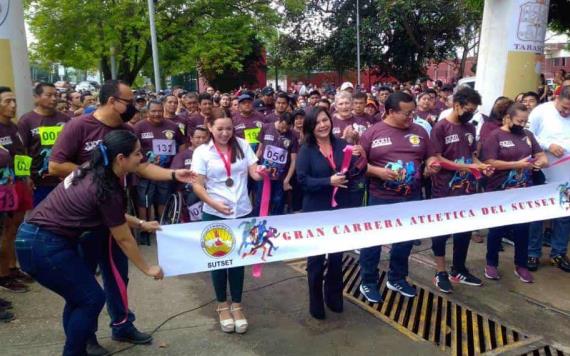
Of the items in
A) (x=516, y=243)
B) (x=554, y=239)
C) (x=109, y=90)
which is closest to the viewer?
(x=109, y=90)

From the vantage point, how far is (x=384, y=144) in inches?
174

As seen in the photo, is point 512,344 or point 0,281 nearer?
point 512,344

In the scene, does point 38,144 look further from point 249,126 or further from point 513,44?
point 513,44

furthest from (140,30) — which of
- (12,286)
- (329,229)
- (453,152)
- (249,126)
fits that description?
(329,229)

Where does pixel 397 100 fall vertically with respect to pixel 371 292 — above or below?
above

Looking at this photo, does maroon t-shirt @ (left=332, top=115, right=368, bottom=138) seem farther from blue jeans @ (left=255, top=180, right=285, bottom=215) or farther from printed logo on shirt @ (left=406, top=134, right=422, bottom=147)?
printed logo on shirt @ (left=406, top=134, right=422, bottom=147)

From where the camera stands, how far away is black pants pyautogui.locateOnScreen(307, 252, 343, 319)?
4.24 meters

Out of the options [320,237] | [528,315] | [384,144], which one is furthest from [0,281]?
[528,315]

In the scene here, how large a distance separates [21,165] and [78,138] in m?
1.26

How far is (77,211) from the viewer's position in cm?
312

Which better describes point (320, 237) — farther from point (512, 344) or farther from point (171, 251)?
point (512, 344)

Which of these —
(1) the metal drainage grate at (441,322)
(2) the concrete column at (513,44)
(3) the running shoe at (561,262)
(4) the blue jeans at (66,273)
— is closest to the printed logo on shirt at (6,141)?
(4) the blue jeans at (66,273)

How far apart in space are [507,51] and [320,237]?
16.2 ft

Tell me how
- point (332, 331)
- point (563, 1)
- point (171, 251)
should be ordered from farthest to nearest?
1. point (563, 1)
2. point (332, 331)
3. point (171, 251)
